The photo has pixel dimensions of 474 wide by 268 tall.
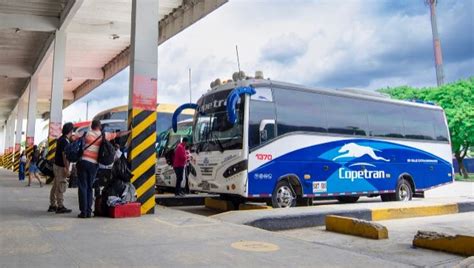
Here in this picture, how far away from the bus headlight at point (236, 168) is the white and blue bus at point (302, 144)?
0.07 ft

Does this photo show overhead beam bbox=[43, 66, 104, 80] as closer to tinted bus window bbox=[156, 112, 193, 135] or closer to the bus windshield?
tinted bus window bbox=[156, 112, 193, 135]

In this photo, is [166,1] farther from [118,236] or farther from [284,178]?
[118,236]

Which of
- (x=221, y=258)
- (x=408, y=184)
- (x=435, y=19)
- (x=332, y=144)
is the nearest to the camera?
(x=221, y=258)

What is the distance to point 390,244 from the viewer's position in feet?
20.0

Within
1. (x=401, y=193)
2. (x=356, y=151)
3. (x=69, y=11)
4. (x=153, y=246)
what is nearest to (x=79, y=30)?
(x=69, y=11)

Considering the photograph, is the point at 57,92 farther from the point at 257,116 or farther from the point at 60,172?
the point at 257,116

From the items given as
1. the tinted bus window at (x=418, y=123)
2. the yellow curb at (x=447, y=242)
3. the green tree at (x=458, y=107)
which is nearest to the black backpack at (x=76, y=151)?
the yellow curb at (x=447, y=242)

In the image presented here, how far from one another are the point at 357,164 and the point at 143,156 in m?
6.18

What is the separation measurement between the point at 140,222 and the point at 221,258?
264 cm

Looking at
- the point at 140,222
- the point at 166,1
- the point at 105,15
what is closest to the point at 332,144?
the point at 140,222

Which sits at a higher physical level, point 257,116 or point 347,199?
point 257,116

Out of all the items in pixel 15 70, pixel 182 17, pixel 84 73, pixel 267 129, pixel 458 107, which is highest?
pixel 84 73

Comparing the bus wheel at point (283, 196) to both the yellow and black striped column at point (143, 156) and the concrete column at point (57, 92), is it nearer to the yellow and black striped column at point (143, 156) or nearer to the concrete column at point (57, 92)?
the yellow and black striped column at point (143, 156)

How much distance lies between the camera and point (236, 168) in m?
8.95
